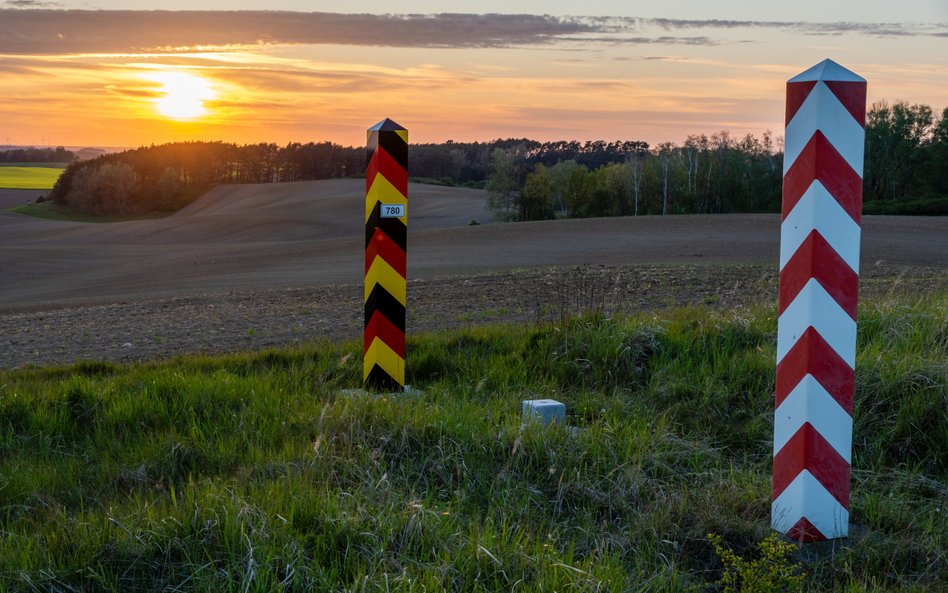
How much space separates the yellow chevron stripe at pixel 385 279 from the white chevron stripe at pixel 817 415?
2.98m

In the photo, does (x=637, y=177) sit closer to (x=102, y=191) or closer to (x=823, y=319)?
(x=102, y=191)

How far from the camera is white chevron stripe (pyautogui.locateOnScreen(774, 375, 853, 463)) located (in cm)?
361

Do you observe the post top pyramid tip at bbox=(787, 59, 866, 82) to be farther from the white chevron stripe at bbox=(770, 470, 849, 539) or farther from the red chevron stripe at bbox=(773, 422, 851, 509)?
the white chevron stripe at bbox=(770, 470, 849, 539)

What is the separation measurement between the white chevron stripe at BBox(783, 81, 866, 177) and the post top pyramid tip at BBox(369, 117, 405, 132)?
3059mm

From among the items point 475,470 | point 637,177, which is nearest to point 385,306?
point 475,470

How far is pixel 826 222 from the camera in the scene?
358 centimetres

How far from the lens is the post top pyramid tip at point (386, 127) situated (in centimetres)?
599

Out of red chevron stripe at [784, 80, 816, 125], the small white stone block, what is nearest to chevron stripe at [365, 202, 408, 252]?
the small white stone block

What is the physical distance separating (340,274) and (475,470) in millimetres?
24209

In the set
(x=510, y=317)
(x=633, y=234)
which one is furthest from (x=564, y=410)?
(x=633, y=234)

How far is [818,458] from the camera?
3.65 meters

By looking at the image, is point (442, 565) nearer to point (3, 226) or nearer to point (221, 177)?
point (3, 226)

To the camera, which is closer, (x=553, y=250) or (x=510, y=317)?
(x=510, y=317)

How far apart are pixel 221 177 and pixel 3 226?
3451 cm
